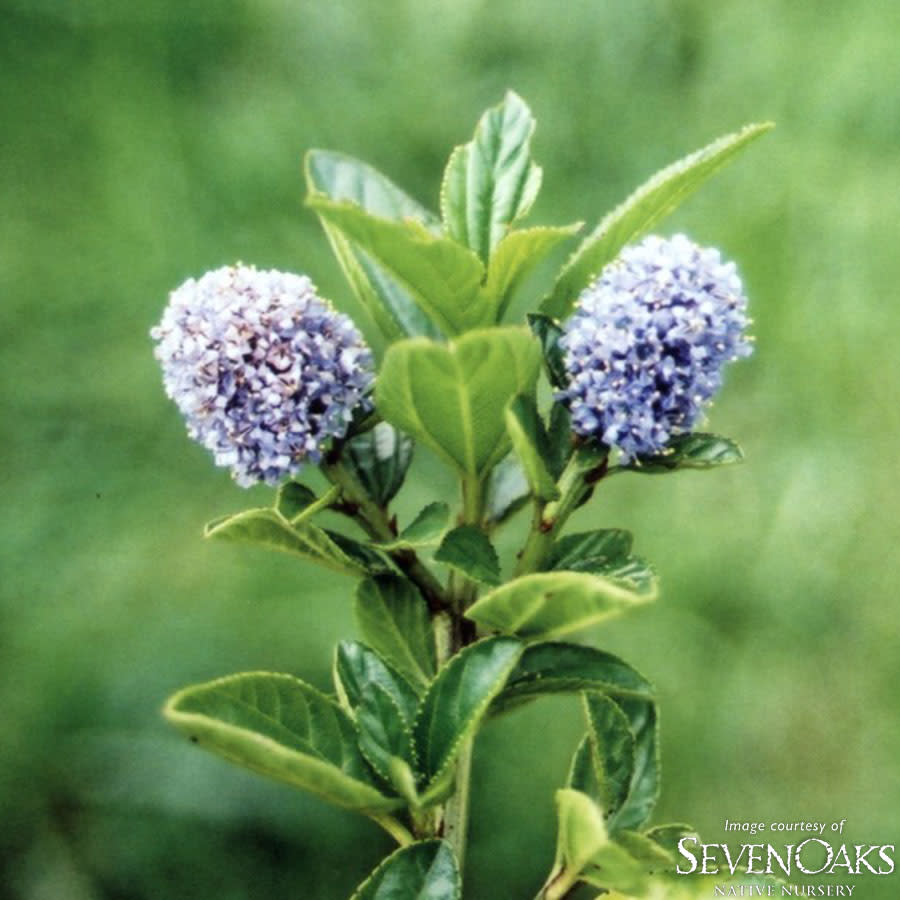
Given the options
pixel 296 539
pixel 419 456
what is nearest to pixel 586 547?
pixel 296 539

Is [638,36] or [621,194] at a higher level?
[638,36]

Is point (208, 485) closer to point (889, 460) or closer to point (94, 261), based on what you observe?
point (94, 261)

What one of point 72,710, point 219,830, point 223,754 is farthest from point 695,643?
point 223,754

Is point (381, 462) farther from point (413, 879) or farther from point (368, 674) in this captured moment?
point (413, 879)

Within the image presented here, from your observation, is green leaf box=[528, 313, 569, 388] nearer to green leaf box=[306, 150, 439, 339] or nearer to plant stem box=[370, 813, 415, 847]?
green leaf box=[306, 150, 439, 339]

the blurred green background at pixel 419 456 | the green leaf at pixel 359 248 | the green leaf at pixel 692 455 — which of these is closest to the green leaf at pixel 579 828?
the green leaf at pixel 692 455

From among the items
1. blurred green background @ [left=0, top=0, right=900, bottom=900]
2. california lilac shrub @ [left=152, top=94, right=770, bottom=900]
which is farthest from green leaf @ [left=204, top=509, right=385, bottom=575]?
blurred green background @ [left=0, top=0, right=900, bottom=900]
